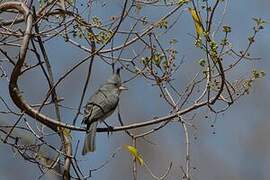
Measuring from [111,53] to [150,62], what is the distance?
0.19 meters

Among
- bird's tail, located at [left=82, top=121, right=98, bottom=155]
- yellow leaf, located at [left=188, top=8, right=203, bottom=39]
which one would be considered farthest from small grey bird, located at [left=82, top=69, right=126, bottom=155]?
yellow leaf, located at [left=188, top=8, right=203, bottom=39]

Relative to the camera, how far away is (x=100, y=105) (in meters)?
2.77

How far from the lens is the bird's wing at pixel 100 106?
2.66 meters

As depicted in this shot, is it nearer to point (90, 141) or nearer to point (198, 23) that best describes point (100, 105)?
point (90, 141)

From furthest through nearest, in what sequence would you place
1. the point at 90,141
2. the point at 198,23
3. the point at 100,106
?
the point at 100,106 < the point at 90,141 < the point at 198,23

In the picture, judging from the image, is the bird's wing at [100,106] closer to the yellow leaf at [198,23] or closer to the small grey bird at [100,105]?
the small grey bird at [100,105]

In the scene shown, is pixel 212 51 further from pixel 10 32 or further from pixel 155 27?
pixel 10 32

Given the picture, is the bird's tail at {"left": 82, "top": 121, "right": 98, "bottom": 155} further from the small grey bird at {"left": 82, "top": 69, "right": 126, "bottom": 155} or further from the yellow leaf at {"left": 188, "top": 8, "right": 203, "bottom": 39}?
the yellow leaf at {"left": 188, "top": 8, "right": 203, "bottom": 39}

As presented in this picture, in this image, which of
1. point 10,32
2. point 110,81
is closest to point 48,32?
point 10,32

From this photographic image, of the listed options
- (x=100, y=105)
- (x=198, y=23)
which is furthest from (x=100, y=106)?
(x=198, y=23)

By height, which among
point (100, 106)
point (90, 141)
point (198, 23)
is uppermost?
point (198, 23)

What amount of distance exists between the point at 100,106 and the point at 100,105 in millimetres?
16

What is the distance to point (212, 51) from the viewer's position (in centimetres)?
208

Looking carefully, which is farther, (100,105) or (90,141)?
(100,105)
